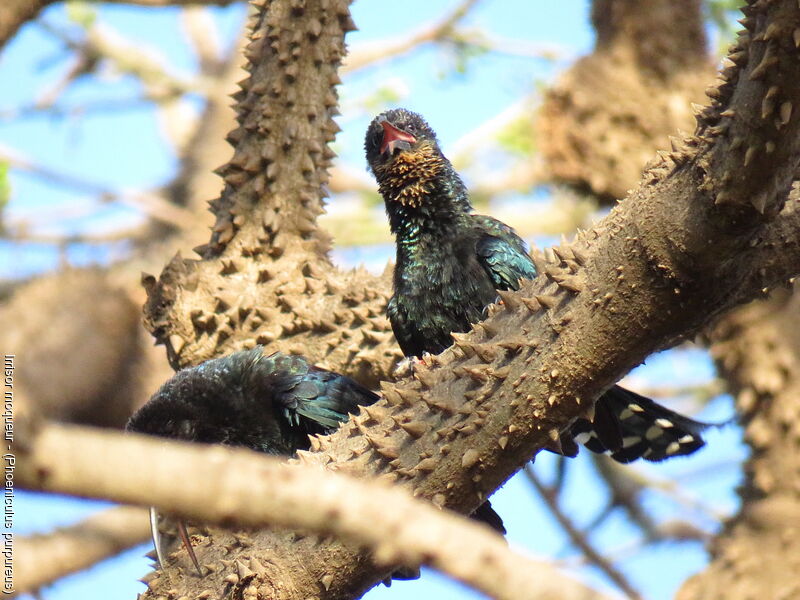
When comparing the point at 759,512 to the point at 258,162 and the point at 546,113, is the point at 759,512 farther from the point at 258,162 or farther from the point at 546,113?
the point at 258,162

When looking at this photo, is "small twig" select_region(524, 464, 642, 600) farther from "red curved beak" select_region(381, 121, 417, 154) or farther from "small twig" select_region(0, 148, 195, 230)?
"small twig" select_region(0, 148, 195, 230)

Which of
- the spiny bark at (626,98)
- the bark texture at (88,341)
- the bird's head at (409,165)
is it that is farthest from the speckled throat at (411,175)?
the bark texture at (88,341)

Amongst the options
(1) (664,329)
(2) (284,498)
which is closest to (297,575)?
(1) (664,329)

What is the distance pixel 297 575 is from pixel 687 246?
1411 millimetres

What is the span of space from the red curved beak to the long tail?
1.48 metres

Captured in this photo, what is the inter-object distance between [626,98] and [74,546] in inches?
191

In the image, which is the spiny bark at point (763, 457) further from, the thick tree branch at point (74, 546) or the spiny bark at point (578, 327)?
the spiny bark at point (578, 327)

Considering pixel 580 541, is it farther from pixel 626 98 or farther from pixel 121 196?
pixel 121 196

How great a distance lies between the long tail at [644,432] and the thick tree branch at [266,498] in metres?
2.90

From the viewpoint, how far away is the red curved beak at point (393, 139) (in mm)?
4723

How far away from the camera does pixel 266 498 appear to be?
4.20ft

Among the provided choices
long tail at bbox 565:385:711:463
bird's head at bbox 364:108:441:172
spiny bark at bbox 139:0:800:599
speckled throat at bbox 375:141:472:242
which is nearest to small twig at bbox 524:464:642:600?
long tail at bbox 565:385:711:463

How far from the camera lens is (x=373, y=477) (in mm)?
2959

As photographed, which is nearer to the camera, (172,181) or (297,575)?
(297,575)
